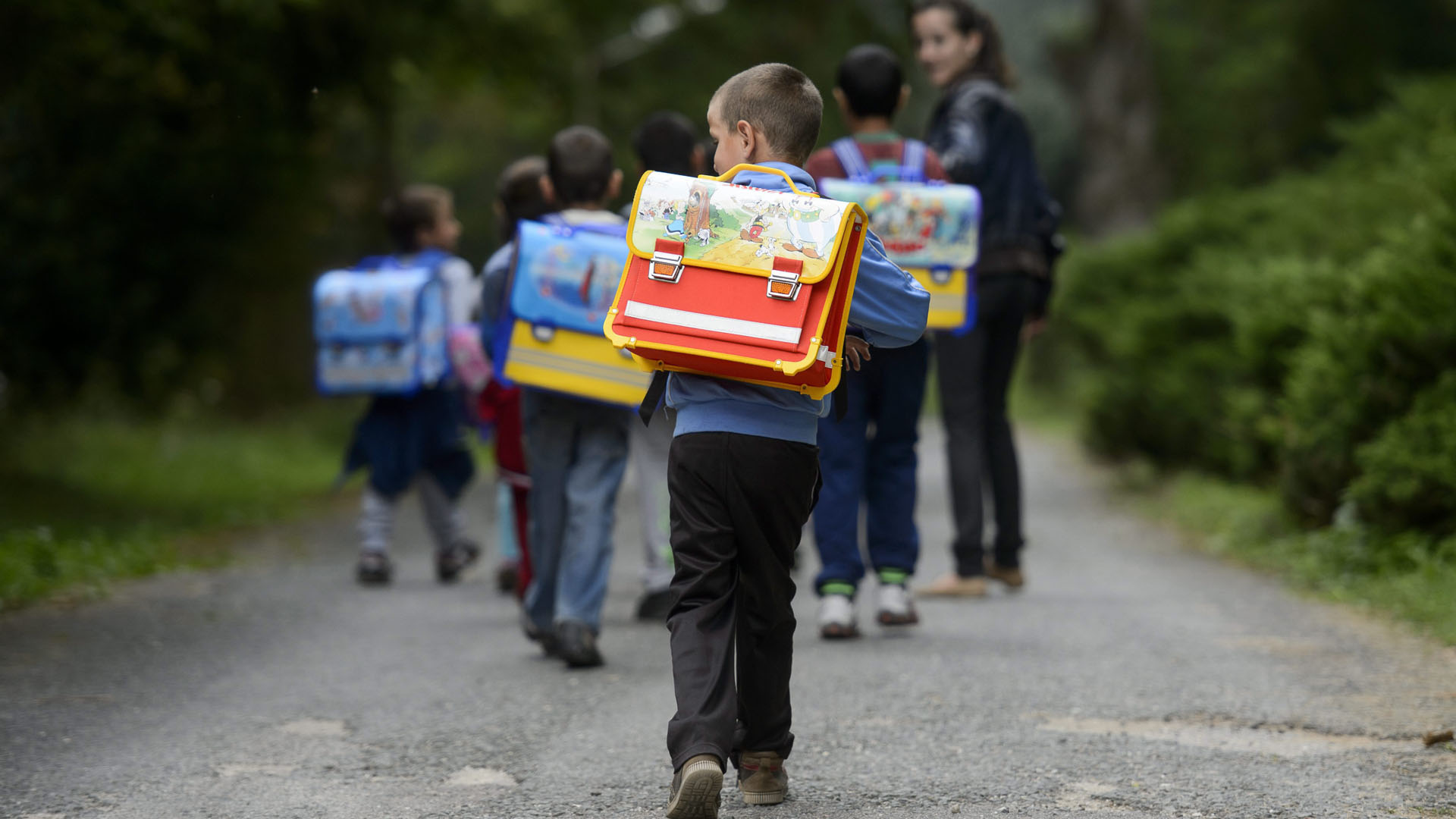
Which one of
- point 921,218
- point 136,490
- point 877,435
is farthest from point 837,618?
point 136,490

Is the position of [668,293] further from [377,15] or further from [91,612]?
[377,15]

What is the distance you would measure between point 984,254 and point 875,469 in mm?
1219

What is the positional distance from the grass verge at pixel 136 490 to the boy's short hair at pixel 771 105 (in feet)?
14.5

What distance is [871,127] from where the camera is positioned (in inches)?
237

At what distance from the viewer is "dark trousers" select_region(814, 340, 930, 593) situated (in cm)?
572

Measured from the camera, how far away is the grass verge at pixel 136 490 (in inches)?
306

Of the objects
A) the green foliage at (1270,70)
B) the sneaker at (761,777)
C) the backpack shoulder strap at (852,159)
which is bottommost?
the sneaker at (761,777)

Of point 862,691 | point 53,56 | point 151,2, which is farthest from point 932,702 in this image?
point 53,56

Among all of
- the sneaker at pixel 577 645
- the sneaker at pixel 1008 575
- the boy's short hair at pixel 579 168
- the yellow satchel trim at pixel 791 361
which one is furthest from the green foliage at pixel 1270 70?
the yellow satchel trim at pixel 791 361

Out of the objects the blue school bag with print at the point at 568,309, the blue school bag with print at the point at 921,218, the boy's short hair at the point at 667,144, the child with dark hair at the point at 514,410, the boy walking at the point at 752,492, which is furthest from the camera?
the child with dark hair at the point at 514,410

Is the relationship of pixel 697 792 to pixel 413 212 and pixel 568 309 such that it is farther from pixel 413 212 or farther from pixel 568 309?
pixel 413 212

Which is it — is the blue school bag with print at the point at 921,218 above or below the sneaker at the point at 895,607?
above

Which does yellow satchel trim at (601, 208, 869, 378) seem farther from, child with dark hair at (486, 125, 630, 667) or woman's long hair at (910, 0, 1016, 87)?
woman's long hair at (910, 0, 1016, 87)

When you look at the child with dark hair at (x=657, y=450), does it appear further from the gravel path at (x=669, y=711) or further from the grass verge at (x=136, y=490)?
the grass verge at (x=136, y=490)
